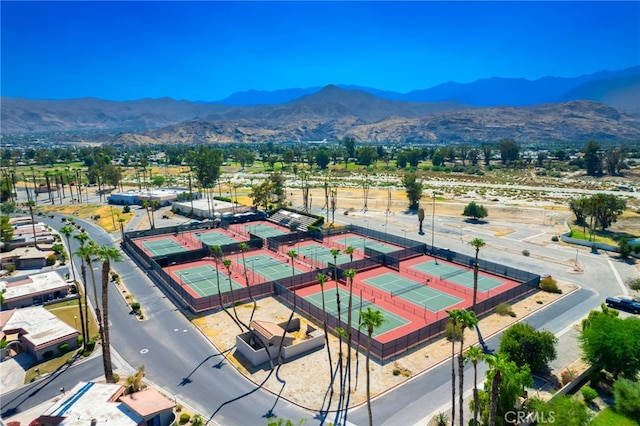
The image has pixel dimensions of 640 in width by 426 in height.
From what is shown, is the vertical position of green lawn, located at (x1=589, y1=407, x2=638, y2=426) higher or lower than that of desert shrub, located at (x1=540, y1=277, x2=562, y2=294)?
lower

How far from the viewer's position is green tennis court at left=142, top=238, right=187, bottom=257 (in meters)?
63.0

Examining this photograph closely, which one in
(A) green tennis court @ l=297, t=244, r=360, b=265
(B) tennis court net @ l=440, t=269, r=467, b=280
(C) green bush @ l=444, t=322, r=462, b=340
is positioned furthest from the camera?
(A) green tennis court @ l=297, t=244, r=360, b=265

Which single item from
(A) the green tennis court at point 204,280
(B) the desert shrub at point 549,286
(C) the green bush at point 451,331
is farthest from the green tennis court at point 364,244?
(C) the green bush at point 451,331

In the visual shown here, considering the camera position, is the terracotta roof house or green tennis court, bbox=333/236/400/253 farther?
green tennis court, bbox=333/236/400/253

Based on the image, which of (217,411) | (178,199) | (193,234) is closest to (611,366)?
(217,411)

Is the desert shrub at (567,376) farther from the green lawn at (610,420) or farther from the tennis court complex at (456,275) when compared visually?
the tennis court complex at (456,275)

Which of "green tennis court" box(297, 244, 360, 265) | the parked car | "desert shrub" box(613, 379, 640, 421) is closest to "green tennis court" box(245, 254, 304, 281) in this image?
"green tennis court" box(297, 244, 360, 265)

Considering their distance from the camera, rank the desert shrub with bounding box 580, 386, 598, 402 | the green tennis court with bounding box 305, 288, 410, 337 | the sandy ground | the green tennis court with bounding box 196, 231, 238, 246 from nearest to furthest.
Answer: the desert shrub with bounding box 580, 386, 598, 402, the sandy ground, the green tennis court with bounding box 305, 288, 410, 337, the green tennis court with bounding box 196, 231, 238, 246

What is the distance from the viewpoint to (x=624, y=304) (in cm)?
4222

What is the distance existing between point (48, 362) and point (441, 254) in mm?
48232

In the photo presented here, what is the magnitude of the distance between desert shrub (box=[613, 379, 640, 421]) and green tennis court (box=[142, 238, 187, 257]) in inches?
2201

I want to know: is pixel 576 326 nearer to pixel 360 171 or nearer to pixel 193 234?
Answer: pixel 193 234

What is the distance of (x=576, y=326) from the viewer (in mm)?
38781

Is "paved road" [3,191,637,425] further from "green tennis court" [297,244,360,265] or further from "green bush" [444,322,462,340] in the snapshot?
"green tennis court" [297,244,360,265]
